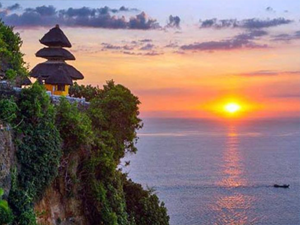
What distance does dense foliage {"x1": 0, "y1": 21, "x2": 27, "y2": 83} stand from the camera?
2344 centimetres

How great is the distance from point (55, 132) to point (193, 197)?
53.9 m

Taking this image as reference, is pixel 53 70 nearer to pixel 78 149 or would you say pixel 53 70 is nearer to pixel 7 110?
pixel 78 149

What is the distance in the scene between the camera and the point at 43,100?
19812 millimetres

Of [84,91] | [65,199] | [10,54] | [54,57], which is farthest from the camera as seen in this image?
[84,91]

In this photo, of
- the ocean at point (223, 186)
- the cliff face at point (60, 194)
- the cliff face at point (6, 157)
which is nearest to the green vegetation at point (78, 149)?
the cliff face at point (60, 194)

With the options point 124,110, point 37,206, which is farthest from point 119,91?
point 37,206

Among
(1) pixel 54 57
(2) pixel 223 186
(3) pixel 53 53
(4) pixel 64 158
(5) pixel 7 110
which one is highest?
(3) pixel 53 53

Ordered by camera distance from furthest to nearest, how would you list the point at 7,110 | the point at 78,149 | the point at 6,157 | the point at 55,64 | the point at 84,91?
1. the point at 84,91
2. the point at 55,64
3. the point at 78,149
4. the point at 7,110
5. the point at 6,157

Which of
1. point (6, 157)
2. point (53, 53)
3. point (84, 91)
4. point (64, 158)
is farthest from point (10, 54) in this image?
point (84, 91)

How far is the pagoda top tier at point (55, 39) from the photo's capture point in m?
32.4

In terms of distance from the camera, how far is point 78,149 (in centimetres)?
2300

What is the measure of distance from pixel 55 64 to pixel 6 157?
55.4ft

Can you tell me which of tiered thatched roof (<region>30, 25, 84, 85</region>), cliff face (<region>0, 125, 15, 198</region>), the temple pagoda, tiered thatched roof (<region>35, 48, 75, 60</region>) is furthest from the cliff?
tiered thatched roof (<region>35, 48, 75, 60</region>)

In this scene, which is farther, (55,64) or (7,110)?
(55,64)
